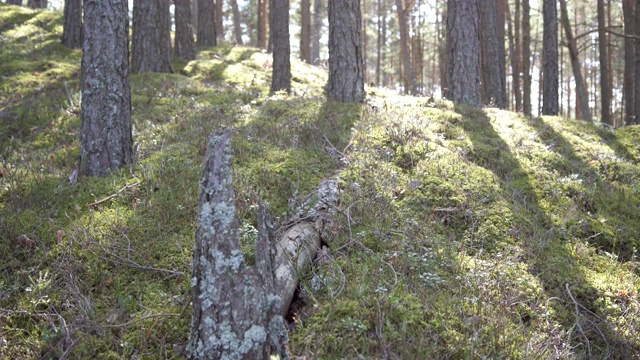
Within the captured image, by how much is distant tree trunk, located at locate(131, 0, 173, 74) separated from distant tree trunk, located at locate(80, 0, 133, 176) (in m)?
5.18

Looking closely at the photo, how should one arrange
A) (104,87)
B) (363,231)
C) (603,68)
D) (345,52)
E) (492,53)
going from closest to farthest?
1. (363,231)
2. (104,87)
3. (345,52)
4. (492,53)
5. (603,68)

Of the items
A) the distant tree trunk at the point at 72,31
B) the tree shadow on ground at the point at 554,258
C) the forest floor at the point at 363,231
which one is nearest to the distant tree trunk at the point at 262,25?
the distant tree trunk at the point at 72,31

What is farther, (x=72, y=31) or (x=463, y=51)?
(x=72, y=31)

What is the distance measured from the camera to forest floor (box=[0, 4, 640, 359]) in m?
3.46

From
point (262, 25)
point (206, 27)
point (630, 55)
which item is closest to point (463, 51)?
point (630, 55)

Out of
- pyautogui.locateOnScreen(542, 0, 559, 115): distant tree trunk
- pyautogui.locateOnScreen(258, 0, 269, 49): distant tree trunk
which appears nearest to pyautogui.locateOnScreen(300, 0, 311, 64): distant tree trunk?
pyautogui.locateOnScreen(258, 0, 269, 49): distant tree trunk

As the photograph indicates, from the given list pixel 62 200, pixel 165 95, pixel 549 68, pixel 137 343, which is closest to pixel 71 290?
pixel 137 343

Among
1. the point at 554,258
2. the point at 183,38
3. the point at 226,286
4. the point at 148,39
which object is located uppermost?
the point at 183,38

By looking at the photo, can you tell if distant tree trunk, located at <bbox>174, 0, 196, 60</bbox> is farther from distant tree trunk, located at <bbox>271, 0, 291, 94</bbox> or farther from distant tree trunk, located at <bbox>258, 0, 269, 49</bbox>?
distant tree trunk, located at <bbox>258, 0, 269, 49</bbox>

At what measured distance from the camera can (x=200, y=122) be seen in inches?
281

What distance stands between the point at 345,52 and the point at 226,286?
19.5ft

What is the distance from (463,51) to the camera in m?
9.04

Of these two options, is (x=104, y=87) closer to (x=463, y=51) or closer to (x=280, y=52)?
(x=280, y=52)

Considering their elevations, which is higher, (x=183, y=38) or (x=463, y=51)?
(x=183, y=38)
